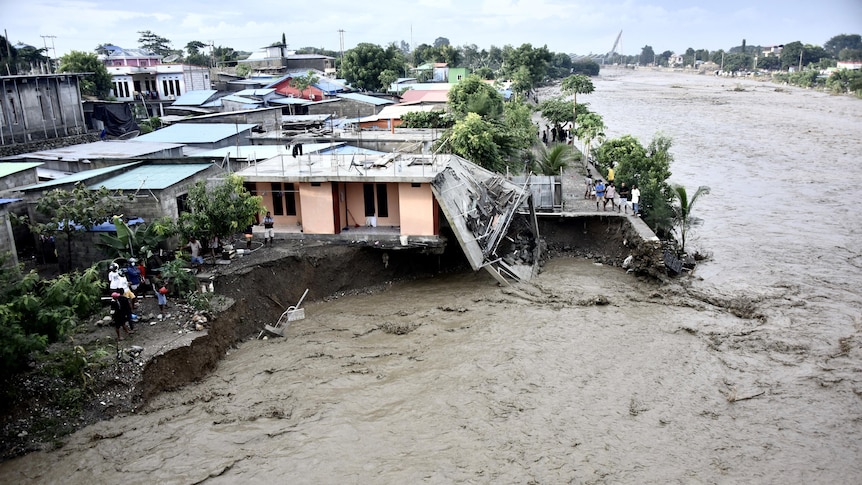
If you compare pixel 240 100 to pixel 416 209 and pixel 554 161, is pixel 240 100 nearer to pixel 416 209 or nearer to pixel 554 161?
pixel 554 161

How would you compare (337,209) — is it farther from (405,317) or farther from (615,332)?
(615,332)

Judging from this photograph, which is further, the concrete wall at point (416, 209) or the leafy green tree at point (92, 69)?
the leafy green tree at point (92, 69)

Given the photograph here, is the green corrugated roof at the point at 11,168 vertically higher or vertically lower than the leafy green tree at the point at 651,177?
higher

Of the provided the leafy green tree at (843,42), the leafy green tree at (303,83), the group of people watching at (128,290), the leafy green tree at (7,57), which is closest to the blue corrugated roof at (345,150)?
the group of people watching at (128,290)

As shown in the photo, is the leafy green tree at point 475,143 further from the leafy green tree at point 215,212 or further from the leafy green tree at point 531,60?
the leafy green tree at point 531,60

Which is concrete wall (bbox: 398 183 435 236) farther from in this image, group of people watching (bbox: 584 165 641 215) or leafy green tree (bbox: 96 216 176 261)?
group of people watching (bbox: 584 165 641 215)
